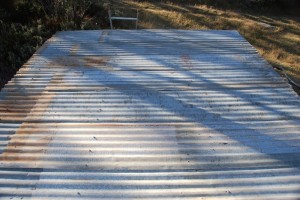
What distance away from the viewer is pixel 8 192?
390 centimetres

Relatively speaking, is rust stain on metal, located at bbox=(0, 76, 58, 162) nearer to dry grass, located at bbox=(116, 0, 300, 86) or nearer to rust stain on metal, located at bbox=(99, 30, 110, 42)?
rust stain on metal, located at bbox=(99, 30, 110, 42)

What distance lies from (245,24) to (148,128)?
1530 centimetres

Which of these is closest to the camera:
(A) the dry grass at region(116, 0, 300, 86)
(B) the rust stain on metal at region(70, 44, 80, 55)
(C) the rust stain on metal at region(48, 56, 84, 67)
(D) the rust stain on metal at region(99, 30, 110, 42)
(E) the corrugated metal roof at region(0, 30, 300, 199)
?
(E) the corrugated metal roof at region(0, 30, 300, 199)

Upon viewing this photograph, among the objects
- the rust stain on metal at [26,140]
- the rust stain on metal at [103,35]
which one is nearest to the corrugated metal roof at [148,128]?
the rust stain on metal at [26,140]

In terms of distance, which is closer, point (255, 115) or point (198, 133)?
point (198, 133)

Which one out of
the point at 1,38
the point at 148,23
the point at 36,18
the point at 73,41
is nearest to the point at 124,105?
the point at 73,41

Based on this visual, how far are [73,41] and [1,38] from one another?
4.18 meters

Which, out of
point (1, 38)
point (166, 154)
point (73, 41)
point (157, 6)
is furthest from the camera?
point (157, 6)

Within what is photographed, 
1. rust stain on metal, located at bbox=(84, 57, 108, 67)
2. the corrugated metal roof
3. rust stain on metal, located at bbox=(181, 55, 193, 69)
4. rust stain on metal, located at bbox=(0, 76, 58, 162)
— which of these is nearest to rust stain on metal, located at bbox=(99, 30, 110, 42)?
the corrugated metal roof

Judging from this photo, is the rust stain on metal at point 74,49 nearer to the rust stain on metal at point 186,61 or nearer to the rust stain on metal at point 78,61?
the rust stain on metal at point 78,61

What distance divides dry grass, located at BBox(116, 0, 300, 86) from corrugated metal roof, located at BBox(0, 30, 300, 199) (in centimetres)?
748

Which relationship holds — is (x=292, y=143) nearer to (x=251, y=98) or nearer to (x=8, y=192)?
(x=251, y=98)

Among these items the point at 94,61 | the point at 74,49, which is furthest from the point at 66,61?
the point at 74,49

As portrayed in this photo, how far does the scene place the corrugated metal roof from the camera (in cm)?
407
